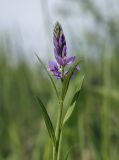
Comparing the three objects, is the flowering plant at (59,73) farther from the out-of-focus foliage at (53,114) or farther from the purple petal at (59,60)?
the out-of-focus foliage at (53,114)

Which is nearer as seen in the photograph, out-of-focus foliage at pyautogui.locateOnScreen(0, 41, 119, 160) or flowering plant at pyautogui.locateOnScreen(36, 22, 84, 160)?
flowering plant at pyautogui.locateOnScreen(36, 22, 84, 160)

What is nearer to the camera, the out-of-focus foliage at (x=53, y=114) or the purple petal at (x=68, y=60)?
the purple petal at (x=68, y=60)

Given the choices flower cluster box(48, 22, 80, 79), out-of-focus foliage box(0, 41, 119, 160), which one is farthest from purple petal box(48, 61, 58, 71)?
out-of-focus foliage box(0, 41, 119, 160)

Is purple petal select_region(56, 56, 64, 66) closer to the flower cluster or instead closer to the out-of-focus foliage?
the flower cluster

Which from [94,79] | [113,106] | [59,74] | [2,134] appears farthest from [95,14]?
[59,74]

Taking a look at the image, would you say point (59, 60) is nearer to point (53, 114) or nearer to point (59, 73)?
point (59, 73)

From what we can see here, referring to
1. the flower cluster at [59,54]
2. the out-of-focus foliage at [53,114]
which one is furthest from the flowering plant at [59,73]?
the out-of-focus foliage at [53,114]

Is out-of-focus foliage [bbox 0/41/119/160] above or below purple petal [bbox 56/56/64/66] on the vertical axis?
below

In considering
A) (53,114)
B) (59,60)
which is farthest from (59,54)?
(53,114)

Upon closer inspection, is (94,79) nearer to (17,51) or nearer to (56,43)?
(17,51)
